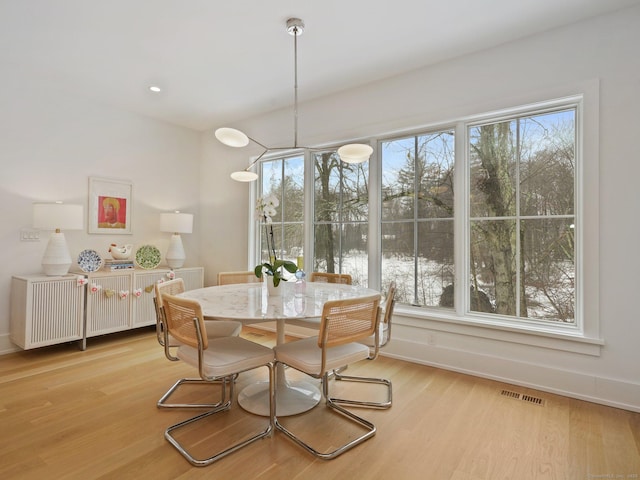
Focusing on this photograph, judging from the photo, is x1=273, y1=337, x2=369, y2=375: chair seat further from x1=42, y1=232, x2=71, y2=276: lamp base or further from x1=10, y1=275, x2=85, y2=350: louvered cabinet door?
x1=42, y1=232, x2=71, y2=276: lamp base

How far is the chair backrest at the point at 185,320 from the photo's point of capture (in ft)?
5.72

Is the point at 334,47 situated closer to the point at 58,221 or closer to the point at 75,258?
the point at 58,221

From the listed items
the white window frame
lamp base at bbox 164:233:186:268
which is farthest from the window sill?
lamp base at bbox 164:233:186:268

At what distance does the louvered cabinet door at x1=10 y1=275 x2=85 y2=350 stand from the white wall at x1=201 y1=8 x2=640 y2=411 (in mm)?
3118

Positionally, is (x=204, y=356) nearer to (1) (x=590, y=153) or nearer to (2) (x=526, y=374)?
(2) (x=526, y=374)

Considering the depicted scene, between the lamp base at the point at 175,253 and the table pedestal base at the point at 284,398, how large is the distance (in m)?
2.33

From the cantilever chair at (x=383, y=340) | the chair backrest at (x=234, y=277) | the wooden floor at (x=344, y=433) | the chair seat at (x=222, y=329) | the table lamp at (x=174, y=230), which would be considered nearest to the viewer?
the wooden floor at (x=344, y=433)

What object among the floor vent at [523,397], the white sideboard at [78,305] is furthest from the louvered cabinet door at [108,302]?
the floor vent at [523,397]

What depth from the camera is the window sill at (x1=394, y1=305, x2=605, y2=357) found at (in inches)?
98.0

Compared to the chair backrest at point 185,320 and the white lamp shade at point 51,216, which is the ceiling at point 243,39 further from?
the chair backrest at point 185,320

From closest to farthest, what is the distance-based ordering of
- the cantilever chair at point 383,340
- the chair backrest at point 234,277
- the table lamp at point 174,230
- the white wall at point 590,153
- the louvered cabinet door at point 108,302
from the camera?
the cantilever chair at point 383,340
the white wall at point 590,153
the chair backrest at point 234,277
the louvered cabinet door at point 108,302
the table lamp at point 174,230

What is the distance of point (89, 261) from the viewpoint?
3.75m

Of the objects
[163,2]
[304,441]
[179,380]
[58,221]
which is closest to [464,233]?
[304,441]

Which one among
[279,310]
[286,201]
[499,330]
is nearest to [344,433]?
→ [279,310]
